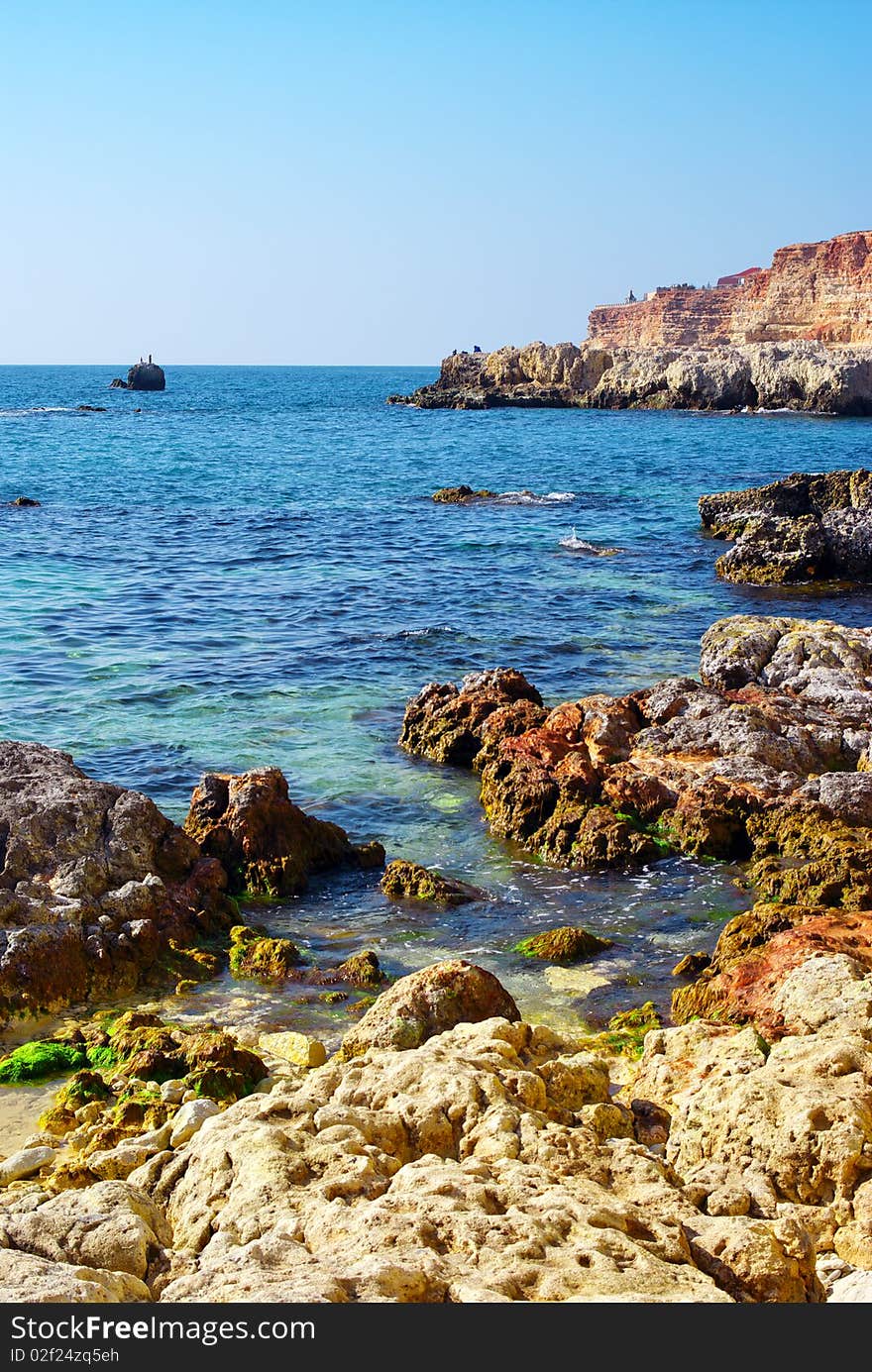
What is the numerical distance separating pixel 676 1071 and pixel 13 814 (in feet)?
19.3

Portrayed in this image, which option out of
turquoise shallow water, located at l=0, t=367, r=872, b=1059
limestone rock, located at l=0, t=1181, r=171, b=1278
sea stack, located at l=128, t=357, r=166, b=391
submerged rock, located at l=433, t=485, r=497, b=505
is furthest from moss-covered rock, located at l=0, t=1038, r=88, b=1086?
sea stack, located at l=128, t=357, r=166, b=391

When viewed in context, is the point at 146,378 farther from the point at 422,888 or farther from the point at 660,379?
the point at 422,888

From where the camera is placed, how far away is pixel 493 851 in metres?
11.7

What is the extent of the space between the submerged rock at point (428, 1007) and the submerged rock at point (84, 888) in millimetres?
2532

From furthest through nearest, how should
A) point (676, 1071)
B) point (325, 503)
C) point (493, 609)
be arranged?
point (325, 503) → point (493, 609) → point (676, 1071)

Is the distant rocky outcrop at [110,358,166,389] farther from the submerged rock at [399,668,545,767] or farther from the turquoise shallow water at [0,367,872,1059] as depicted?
the submerged rock at [399,668,545,767]

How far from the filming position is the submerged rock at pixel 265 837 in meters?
10.7

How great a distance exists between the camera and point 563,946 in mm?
9305

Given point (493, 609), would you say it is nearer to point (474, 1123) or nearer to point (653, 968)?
point (653, 968)

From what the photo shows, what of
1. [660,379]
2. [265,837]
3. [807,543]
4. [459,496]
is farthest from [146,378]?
[265,837]

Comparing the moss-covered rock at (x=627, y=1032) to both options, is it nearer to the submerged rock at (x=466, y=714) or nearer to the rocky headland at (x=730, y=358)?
the submerged rock at (x=466, y=714)

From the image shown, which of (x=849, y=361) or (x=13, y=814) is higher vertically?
(x=849, y=361)

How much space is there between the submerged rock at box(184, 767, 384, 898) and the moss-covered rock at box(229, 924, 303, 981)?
124 centimetres

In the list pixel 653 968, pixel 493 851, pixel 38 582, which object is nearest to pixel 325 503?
pixel 38 582
